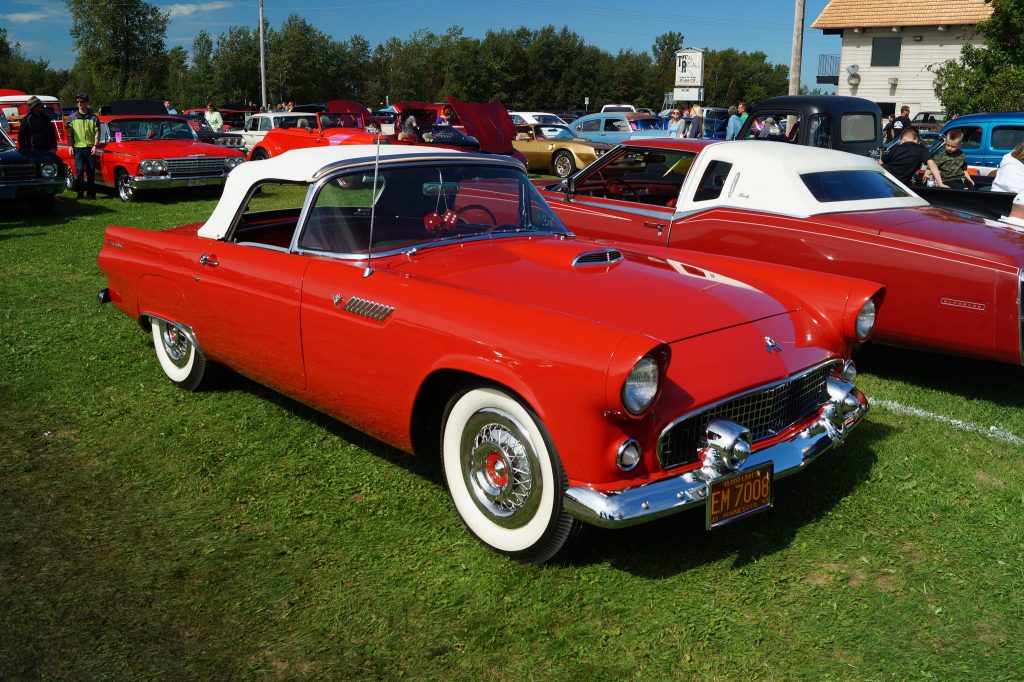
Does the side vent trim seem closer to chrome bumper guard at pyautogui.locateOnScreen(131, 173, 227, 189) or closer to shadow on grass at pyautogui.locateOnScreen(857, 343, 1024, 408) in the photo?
shadow on grass at pyautogui.locateOnScreen(857, 343, 1024, 408)

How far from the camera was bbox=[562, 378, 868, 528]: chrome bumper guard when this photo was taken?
2.79m

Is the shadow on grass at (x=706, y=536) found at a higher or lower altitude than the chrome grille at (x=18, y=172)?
lower

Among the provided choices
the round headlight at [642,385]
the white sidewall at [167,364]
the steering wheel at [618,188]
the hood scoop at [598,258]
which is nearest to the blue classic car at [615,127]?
the steering wheel at [618,188]

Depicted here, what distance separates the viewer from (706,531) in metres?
3.51

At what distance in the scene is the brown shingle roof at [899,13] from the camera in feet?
115

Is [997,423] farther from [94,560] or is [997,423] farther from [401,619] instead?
[94,560]

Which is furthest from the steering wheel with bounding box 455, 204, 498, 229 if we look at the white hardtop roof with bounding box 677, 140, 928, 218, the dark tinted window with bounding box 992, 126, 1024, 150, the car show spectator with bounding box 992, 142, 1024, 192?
the dark tinted window with bounding box 992, 126, 1024, 150

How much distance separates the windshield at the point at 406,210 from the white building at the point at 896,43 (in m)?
35.3

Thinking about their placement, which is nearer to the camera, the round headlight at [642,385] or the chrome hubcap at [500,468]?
the round headlight at [642,385]

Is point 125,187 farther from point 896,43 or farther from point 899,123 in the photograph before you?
point 896,43

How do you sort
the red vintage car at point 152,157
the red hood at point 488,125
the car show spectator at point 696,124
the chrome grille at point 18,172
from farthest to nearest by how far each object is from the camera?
the car show spectator at point 696,124 < the red vintage car at point 152,157 < the chrome grille at point 18,172 < the red hood at point 488,125

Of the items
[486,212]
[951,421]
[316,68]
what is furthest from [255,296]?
[316,68]

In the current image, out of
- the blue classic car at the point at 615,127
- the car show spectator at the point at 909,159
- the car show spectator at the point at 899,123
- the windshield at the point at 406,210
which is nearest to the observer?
the windshield at the point at 406,210

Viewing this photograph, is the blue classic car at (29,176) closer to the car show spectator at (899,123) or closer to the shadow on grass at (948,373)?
the shadow on grass at (948,373)
